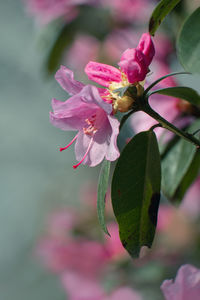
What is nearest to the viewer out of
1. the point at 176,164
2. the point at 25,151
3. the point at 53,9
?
the point at 176,164

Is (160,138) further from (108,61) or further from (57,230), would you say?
(57,230)

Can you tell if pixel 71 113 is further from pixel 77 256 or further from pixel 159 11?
pixel 77 256

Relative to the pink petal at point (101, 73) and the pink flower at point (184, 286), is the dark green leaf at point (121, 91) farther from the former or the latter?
the pink flower at point (184, 286)

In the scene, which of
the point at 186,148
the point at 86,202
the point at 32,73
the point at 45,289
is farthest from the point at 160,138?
the point at 32,73

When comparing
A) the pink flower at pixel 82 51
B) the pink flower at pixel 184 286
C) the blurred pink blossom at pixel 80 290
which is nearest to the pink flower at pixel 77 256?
the blurred pink blossom at pixel 80 290

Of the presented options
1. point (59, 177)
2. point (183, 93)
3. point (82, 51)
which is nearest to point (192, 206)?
point (82, 51)
